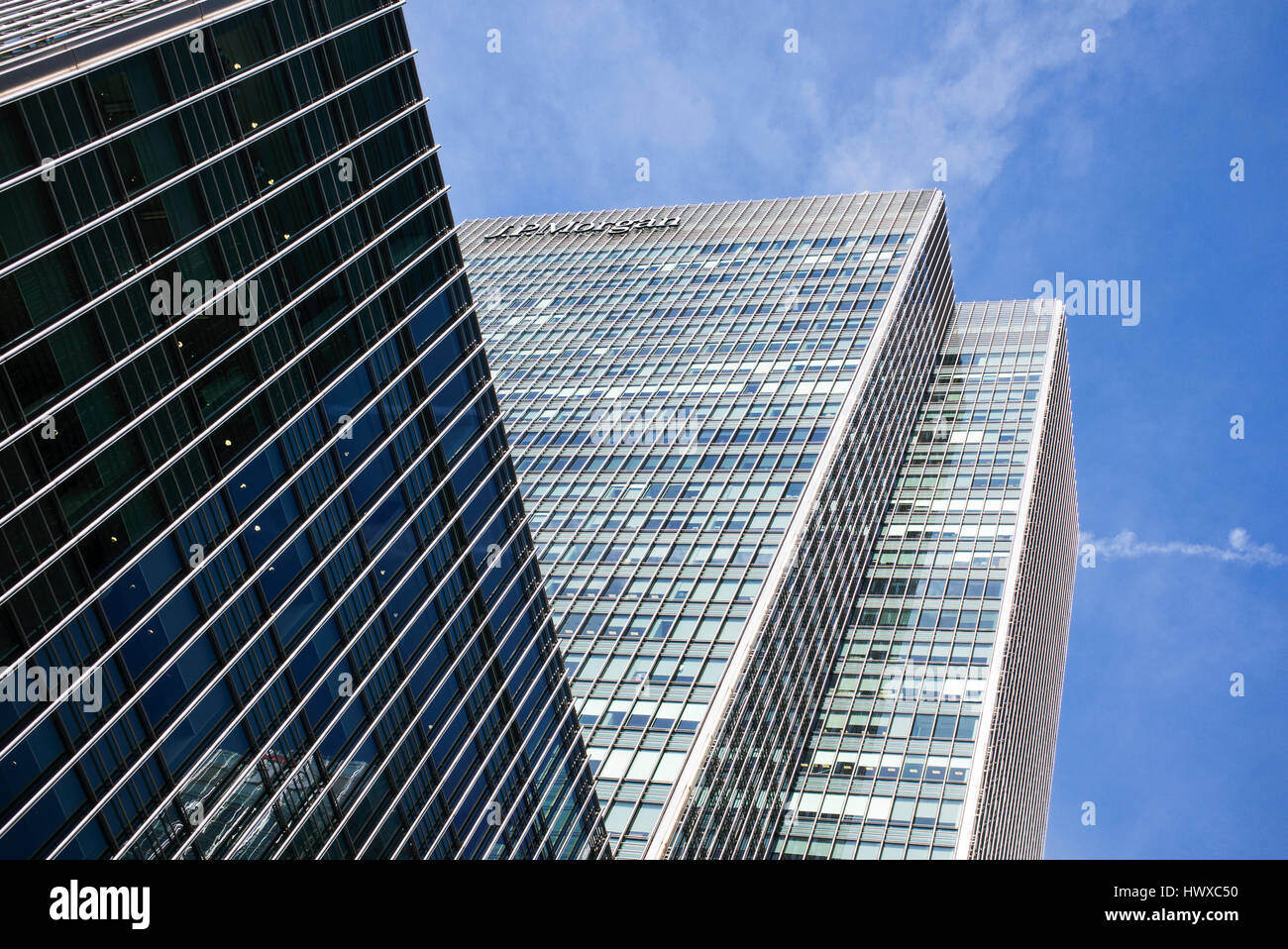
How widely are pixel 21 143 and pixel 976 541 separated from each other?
302 feet

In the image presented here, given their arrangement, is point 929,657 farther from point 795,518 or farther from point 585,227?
point 585,227

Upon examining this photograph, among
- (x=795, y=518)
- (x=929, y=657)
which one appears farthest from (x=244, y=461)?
(x=929, y=657)

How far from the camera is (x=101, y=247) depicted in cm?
2817

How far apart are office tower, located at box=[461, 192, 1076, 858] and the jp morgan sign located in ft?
2.86

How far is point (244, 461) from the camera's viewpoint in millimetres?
33562

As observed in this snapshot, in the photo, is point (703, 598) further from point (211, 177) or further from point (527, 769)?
point (211, 177)

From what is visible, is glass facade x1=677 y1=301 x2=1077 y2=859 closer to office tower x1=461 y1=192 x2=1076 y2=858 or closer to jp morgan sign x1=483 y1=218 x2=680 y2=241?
office tower x1=461 y1=192 x2=1076 y2=858

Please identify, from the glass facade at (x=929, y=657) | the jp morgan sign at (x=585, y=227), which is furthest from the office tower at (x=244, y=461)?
the jp morgan sign at (x=585, y=227)

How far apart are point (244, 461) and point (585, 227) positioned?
5165 inches

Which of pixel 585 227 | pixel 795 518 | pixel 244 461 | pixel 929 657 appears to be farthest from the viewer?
pixel 585 227

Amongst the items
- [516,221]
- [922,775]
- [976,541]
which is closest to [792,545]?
[922,775]

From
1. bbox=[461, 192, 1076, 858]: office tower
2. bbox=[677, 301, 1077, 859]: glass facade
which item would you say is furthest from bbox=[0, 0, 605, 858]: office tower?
bbox=[677, 301, 1077, 859]: glass facade

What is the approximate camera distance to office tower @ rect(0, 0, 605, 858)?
26.7 meters

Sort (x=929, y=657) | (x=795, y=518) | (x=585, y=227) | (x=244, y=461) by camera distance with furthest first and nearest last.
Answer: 1. (x=585, y=227)
2. (x=929, y=657)
3. (x=795, y=518)
4. (x=244, y=461)
